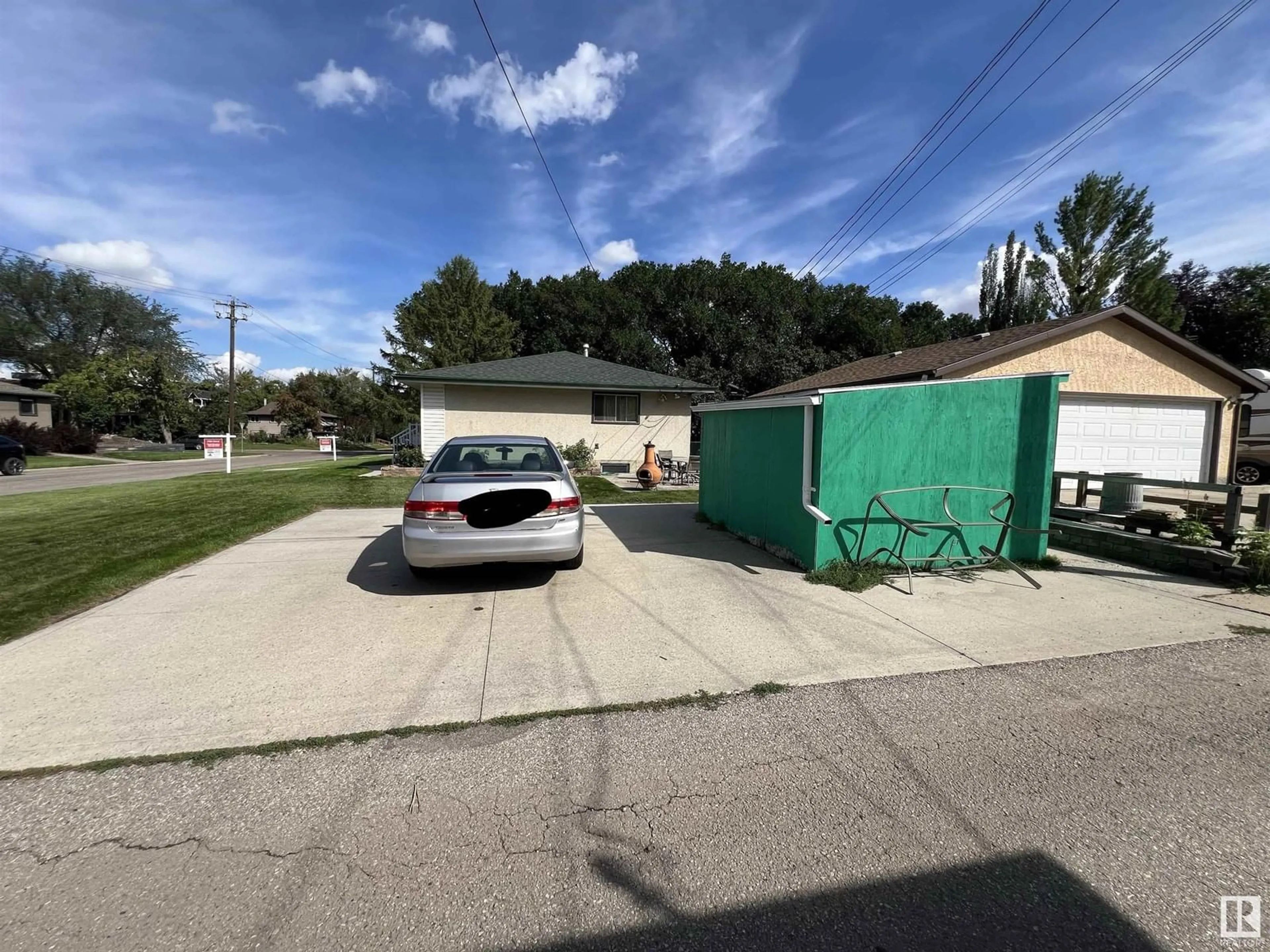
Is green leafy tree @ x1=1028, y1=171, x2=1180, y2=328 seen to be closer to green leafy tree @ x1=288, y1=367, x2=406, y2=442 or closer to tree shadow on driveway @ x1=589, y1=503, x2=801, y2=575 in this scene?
tree shadow on driveway @ x1=589, y1=503, x2=801, y2=575

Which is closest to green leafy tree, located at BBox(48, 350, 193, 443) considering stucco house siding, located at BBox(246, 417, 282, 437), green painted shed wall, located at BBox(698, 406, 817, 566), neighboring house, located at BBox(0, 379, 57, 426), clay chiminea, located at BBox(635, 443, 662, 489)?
neighboring house, located at BBox(0, 379, 57, 426)

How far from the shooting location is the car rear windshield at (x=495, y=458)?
580cm

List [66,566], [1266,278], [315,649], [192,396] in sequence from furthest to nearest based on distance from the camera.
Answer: [192,396] → [1266,278] → [66,566] → [315,649]

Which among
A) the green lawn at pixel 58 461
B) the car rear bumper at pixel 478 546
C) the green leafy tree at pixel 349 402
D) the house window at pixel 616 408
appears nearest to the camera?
the car rear bumper at pixel 478 546

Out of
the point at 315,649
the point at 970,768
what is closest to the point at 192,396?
the point at 315,649

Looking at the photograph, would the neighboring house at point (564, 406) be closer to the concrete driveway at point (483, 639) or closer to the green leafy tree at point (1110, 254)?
the concrete driveway at point (483, 639)

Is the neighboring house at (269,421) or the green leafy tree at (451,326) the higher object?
the green leafy tree at (451,326)

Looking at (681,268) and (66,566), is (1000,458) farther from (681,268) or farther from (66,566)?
(681,268)

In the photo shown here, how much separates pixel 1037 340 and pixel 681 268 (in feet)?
80.9

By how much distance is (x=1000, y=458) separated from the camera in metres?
6.44

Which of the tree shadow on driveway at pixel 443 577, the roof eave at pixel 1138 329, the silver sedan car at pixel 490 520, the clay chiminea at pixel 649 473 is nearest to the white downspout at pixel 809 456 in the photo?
the silver sedan car at pixel 490 520

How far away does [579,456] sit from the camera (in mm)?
17844

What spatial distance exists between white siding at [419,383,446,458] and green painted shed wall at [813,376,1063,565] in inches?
554

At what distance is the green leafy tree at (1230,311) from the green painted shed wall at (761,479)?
35381 mm
